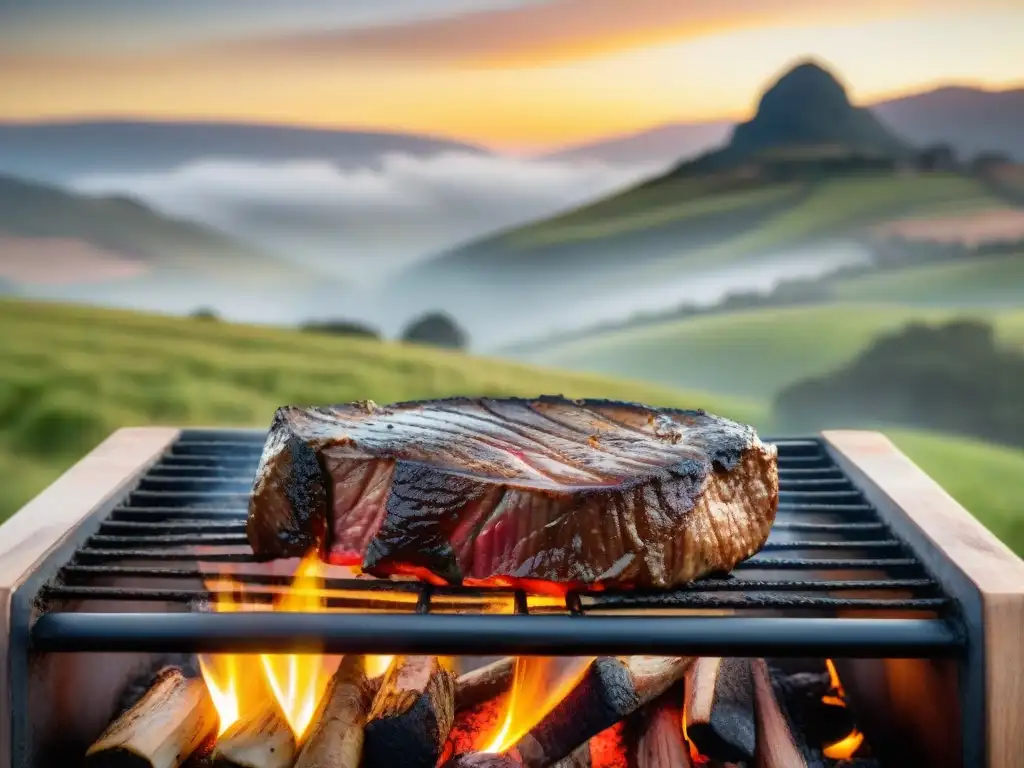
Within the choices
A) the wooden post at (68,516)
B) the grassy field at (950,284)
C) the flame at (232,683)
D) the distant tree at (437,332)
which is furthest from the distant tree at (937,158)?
the flame at (232,683)

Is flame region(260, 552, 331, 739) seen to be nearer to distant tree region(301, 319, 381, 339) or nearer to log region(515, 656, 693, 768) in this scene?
log region(515, 656, 693, 768)

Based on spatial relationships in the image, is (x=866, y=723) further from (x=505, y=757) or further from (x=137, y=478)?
(x=137, y=478)

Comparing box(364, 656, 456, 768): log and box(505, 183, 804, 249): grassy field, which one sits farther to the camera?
box(505, 183, 804, 249): grassy field

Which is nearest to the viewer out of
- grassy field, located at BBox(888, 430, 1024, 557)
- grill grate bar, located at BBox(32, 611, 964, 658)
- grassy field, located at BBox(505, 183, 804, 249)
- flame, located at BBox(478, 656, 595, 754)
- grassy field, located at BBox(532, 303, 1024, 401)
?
grill grate bar, located at BBox(32, 611, 964, 658)

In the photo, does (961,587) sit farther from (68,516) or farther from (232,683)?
(68,516)

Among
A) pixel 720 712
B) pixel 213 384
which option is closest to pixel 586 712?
pixel 720 712

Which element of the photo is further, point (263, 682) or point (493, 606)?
point (493, 606)

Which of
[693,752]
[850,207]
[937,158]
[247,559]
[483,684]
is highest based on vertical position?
[937,158]

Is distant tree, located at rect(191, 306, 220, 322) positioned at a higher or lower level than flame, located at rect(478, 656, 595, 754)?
higher

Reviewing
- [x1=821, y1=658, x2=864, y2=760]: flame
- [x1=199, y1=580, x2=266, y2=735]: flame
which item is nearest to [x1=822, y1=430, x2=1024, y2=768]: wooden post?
[x1=821, y1=658, x2=864, y2=760]: flame
